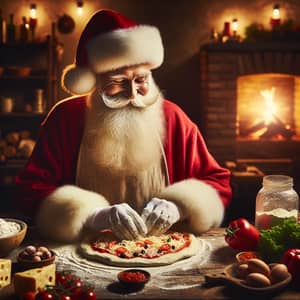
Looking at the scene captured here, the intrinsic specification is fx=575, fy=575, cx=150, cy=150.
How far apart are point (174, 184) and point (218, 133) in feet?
10.9

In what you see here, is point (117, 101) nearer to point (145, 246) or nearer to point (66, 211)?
point (66, 211)

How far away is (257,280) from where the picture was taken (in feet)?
6.01

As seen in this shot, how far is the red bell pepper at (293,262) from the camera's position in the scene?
1.93 metres

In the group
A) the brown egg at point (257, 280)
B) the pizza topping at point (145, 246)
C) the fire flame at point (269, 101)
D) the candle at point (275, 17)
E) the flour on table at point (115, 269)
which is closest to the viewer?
the brown egg at point (257, 280)

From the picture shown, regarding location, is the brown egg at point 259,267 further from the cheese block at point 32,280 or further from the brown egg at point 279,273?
the cheese block at point 32,280

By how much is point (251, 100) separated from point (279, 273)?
4577mm

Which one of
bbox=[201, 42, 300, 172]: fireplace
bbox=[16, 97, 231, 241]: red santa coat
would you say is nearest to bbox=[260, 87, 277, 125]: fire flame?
bbox=[201, 42, 300, 172]: fireplace

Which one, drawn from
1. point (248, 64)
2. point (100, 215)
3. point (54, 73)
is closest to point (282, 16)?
point (248, 64)

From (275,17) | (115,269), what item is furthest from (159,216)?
(275,17)

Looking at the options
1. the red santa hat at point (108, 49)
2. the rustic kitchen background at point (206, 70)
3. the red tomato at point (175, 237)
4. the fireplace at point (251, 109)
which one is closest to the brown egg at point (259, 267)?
the red tomato at point (175, 237)

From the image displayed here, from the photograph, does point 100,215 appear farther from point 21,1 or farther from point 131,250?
point 21,1

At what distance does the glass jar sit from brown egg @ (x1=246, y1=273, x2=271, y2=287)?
0.56m

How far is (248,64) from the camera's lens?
19.1 ft

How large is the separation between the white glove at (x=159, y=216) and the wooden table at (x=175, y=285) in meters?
0.23
